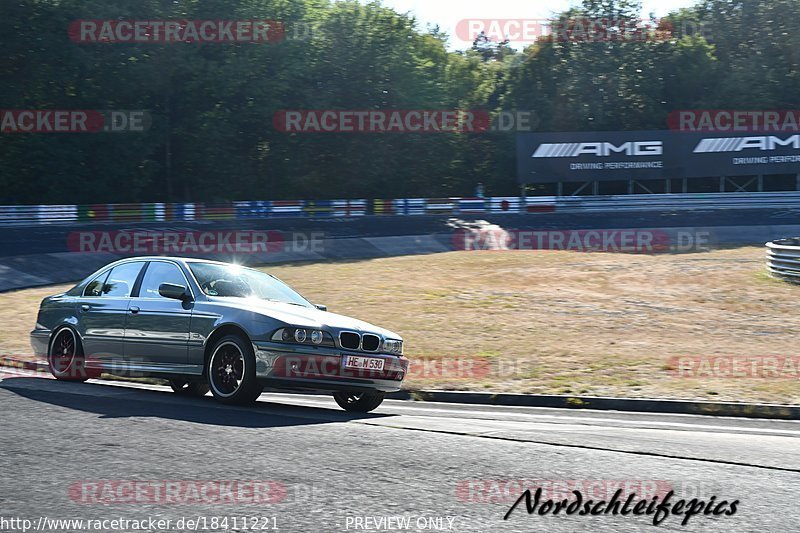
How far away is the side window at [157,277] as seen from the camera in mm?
10547

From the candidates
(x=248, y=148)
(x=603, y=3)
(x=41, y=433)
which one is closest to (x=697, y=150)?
(x=603, y=3)

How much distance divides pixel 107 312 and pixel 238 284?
161 cm

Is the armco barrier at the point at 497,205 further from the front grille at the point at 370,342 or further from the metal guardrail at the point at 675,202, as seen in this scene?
the front grille at the point at 370,342

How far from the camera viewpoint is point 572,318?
758 inches

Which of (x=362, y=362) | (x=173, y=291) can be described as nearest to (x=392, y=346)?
(x=362, y=362)

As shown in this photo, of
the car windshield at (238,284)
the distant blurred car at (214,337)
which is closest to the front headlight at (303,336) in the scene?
the distant blurred car at (214,337)

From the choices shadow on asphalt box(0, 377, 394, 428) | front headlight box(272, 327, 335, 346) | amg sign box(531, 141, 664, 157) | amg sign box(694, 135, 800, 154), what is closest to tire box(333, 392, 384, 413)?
shadow on asphalt box(0, 377, 394, 428)

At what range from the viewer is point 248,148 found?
56312 mm

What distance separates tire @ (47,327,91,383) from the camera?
36.8 feet

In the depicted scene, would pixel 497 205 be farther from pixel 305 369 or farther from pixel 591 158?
pixel 305 369

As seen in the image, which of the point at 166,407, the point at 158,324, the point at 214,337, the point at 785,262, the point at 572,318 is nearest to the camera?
the point at 166,407

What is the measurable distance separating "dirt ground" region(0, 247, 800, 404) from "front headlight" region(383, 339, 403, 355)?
7.68 feet

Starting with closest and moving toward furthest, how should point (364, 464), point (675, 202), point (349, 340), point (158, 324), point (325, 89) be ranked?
point (364, 464) → point (349, 340) → point (158, 324) → point (675, 202) → point (325, 89)

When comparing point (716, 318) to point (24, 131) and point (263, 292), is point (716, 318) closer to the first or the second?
point (263, 292)
